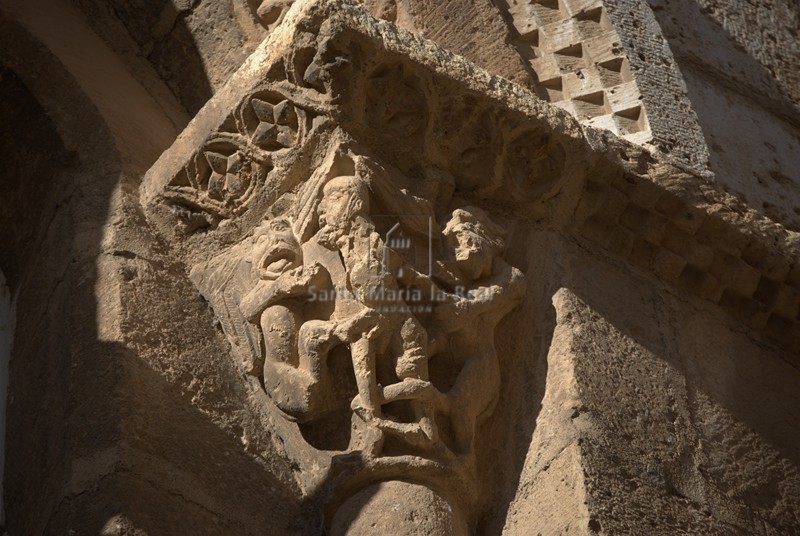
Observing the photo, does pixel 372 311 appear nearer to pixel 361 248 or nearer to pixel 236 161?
pixel 361 248

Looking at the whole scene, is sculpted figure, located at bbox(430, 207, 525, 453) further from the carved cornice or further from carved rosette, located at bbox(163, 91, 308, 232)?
carved rosette, located at bbox(163, 91, 308, 232)

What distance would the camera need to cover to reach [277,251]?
328 cm

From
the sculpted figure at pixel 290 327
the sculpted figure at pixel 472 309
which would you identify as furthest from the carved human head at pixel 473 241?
the sculpted figure at pixel 290 327

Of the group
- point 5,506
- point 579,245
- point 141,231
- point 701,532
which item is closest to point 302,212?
point 141,231

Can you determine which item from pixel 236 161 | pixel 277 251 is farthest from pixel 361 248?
pixel 236 161

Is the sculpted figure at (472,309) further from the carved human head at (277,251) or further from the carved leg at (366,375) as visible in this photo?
the carved human head at (277,251)

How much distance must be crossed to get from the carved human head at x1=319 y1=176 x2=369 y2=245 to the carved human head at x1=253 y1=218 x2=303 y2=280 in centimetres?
9

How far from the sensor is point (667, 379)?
337 centimetres

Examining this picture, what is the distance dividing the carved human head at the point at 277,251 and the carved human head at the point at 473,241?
0.39m

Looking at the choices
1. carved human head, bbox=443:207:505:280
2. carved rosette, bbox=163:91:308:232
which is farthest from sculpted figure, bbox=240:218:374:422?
carved human head, bbox=443:207:505:280

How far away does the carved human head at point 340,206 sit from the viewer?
126 inches

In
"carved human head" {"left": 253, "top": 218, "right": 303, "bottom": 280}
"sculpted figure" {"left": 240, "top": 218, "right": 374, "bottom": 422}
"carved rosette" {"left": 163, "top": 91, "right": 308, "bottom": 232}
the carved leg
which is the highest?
"carved rosette" {"left": 163, "top": 91, "right": 308, "bottom": 232}

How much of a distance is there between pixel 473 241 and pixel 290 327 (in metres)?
0.53

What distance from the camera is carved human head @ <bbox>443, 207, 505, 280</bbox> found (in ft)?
10.9
